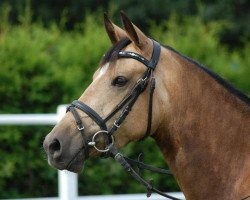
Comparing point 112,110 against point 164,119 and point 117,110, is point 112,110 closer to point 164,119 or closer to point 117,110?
point 117,110

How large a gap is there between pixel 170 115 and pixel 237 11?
11781 mm

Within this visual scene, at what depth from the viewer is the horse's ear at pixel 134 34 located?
4.21 metres

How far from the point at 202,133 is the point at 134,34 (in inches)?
26.2

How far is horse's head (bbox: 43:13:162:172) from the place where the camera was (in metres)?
4.18

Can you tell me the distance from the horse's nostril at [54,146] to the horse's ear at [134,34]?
2.31 ft

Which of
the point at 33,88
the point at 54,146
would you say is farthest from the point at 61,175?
the point at 54,146

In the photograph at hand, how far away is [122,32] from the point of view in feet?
14.5

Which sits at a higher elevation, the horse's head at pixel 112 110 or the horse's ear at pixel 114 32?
the horse's ear at pixel 114 32

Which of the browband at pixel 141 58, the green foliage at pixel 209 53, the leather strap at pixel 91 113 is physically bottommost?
the green foliage at pixel 209 53

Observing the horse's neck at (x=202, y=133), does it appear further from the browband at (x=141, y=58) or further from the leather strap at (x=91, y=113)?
the leather strap at (x=91, y=113)

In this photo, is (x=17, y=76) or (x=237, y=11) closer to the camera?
(x=17, y=76)

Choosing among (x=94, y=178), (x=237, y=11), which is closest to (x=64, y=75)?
(x=94, y=178)

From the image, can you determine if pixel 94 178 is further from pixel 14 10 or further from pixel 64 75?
pixel 14 10

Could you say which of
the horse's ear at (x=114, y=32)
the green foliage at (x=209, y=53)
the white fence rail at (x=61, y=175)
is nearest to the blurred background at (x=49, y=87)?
the green foliage at (x=209, y=53)
